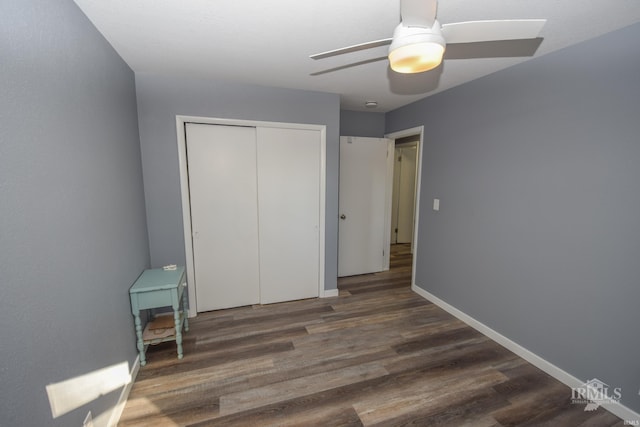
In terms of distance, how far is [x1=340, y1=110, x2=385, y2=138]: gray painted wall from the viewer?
148 inches

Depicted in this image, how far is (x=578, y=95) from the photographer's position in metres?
→ 1.75

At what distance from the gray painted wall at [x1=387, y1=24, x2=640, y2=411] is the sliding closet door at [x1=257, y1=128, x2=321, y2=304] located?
152 cm

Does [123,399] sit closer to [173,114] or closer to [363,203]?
[173,114]

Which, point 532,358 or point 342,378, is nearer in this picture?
point 342,378

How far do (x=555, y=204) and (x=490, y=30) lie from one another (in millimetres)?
1474

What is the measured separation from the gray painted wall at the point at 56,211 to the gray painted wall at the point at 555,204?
2977mm

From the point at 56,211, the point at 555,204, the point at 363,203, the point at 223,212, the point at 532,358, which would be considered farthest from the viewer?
the point at 363,203

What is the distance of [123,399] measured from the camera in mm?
1661

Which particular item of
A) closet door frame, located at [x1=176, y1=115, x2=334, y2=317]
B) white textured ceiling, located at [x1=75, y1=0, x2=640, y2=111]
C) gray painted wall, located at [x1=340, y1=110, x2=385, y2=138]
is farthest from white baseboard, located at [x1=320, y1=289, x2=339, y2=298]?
white textured ceiling, located at [x1=75, y1=0, x2=640, y2=111]

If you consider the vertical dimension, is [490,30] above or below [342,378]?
above

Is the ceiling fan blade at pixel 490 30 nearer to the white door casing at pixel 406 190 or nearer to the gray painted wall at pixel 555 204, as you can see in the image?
the gray painted wall at pixel 555 204

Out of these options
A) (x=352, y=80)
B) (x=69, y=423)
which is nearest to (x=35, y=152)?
(x=69, y=423)

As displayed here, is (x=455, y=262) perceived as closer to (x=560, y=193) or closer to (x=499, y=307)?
(x=499, y=307)

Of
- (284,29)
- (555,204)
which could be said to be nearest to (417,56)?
(284,29)
